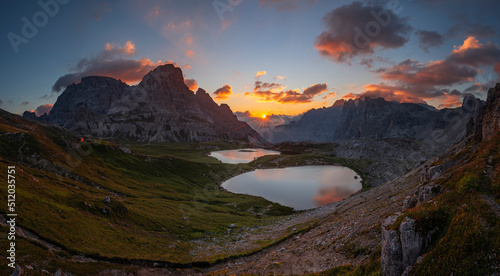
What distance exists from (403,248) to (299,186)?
11847cm

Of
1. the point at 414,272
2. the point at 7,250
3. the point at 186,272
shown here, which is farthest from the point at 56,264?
the point at 414,272

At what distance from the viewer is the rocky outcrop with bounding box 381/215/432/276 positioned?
14.8 m

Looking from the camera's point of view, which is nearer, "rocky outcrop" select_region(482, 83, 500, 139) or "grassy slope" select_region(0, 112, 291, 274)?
"rocky outcrop" select_region(482, 83, 500, 139)

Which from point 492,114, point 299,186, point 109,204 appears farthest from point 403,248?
point 299,186

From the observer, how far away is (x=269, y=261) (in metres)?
34.7

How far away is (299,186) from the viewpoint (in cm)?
13012

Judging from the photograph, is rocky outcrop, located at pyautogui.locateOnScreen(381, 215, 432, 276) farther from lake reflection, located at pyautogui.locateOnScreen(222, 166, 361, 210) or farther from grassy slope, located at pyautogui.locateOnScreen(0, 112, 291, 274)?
lake reflection, located at pyautogui.locateOnScreen(222, 166, 361, 210)

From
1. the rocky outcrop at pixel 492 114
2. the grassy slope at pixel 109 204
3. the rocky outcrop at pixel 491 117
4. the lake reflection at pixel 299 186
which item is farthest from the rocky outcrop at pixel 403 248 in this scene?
the lake reflection at pixel 299 186

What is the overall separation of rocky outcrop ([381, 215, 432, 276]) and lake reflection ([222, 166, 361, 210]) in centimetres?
8182

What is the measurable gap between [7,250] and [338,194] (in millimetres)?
→ 115001

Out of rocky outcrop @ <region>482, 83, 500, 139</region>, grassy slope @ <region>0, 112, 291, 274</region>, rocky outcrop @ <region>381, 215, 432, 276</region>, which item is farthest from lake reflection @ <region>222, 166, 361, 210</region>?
rocky outcrop @ <region>381, 215, 432, 276</region>

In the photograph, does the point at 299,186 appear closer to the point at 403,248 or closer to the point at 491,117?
the point at 491,117

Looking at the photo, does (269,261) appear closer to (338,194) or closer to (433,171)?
(433,171)

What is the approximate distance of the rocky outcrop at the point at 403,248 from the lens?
14797 mm
